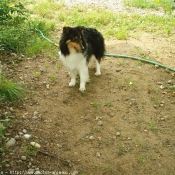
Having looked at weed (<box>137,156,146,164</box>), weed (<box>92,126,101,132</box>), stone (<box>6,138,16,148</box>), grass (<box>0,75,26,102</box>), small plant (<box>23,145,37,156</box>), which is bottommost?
weed (<box>137,156,146,164</box>)

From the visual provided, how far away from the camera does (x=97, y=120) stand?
405 cm

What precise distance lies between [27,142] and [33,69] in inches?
82.6

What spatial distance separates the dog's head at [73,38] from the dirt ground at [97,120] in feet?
2.79

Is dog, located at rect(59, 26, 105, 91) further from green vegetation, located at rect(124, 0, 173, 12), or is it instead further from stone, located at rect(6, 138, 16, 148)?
green vegetation, located at rect(124, 0, 173, 12)

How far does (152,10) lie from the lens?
8.31 metres

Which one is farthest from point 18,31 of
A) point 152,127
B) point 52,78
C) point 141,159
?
point 141,159

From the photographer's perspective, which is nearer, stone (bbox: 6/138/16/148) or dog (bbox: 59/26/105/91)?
stone (bbox: 6/138/16/148)

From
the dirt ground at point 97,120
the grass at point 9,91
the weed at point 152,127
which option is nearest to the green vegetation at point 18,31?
the dirt ground at point 97,120

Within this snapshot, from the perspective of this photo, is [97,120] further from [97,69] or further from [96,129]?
[97,69]

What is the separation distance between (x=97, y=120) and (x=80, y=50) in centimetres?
114

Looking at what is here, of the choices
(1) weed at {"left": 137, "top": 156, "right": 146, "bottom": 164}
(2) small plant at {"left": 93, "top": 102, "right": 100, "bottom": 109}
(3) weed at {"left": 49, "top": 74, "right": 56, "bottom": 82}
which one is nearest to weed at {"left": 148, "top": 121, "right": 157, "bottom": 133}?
(1) weed at {"left": 137, "top": 156, "right": 146, "bottom": 164}

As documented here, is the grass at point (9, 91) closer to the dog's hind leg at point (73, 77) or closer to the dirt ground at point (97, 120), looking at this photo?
the dirt ground at point (97, 120)

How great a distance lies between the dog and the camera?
13.5 feet

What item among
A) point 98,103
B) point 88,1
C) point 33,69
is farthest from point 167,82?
point 88,1
